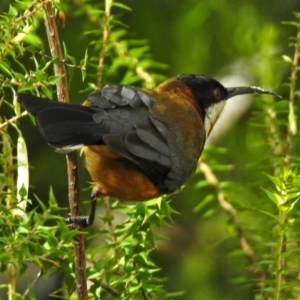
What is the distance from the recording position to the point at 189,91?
12.3 feet

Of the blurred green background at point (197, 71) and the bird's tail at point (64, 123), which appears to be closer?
the bird's tail at point (64, 123)

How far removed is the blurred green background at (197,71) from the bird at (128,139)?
0.71 meters

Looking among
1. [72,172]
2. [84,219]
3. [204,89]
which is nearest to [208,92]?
[204,89]

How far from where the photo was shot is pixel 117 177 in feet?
9.75

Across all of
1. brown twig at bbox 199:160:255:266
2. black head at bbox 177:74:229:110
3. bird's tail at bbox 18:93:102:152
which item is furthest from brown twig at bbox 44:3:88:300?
black head at bbox 177:74:229:110

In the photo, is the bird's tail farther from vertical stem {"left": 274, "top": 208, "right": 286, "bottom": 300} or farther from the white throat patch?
the white throat patch

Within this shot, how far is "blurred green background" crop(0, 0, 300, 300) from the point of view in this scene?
14.0 ft

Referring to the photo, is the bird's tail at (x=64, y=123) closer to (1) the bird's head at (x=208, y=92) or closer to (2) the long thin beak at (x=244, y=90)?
(2) the long thin beak at (x=244, y=90)

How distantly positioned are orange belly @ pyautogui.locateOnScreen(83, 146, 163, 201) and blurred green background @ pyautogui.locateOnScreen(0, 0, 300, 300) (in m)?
0.94

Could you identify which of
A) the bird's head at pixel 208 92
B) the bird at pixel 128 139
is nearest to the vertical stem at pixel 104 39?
the bird at pixel 128 139

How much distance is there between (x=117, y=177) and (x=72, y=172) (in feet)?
2.07

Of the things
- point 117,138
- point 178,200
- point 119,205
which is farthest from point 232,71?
point 119,205

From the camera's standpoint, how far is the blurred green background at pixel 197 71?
4.27 m

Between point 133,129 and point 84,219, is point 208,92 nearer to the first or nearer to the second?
point 133,129
